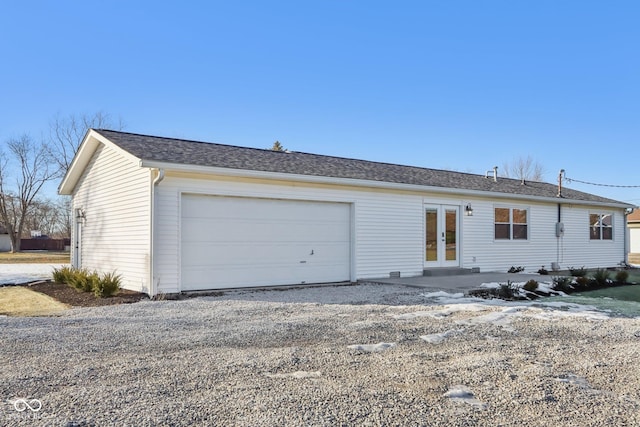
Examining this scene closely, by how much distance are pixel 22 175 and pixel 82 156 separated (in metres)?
34.3

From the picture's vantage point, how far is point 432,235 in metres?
13.3

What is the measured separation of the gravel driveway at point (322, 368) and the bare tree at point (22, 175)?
3905 cm

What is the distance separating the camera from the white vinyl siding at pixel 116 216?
956 centimetres

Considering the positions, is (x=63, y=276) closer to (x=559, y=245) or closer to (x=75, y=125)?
(x=559, y=245)

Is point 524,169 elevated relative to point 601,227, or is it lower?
elevated

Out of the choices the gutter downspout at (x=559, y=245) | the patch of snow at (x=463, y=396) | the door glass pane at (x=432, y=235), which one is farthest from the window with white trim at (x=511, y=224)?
the patch of snow at (x=463, y=396)

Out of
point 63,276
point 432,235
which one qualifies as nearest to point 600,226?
point 432,235

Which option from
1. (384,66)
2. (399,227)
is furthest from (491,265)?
(384,66)

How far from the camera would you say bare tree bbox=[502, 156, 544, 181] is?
38050 millimetres

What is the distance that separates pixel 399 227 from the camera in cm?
1258

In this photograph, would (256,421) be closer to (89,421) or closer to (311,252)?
(89,421)

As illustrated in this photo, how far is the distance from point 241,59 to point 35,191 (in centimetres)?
3473

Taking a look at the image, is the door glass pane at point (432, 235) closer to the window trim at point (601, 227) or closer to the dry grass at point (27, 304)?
the window trim at point (601, 227)

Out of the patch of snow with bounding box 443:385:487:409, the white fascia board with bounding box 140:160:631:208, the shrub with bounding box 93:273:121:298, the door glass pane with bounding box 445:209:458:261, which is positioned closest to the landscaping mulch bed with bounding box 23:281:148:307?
the shrub with bounding box 93:273:121:298
